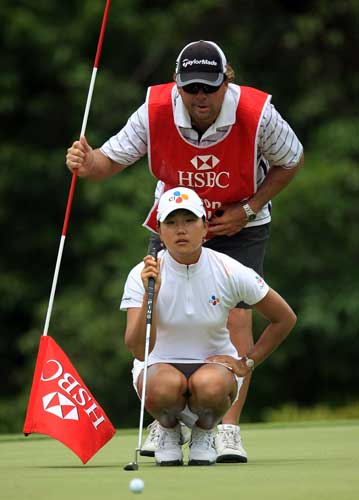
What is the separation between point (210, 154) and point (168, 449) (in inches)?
52.8

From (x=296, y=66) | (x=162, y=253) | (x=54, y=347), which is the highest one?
(x=296, y=66)

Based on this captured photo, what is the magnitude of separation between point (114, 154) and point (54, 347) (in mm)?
1067

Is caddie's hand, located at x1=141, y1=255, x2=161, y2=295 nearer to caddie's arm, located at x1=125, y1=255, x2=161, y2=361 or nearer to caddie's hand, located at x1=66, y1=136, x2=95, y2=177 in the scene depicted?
caddie's arm, located at x1=125, y1=255, x2=161, y2=361

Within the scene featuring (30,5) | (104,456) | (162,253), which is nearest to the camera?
(162,253)

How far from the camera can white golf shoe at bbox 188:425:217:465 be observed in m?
5.92

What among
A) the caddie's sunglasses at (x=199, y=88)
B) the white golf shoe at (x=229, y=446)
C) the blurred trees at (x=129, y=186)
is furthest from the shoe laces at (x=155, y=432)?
the blurred trees at (x=129, y=186)

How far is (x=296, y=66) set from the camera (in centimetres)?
1838

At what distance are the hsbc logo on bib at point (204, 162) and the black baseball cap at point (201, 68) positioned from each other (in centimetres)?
36

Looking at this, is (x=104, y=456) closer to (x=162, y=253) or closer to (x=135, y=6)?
(x=162, y=253)

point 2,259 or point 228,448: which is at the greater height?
point 2,259

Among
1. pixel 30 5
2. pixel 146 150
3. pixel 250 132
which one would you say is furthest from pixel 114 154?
pixel 30 5

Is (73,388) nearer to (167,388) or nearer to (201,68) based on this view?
(167,388)

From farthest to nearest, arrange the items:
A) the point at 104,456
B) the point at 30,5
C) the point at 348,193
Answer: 1. the point at 30,5
2. the point at 348,193
3. the point at 104,456

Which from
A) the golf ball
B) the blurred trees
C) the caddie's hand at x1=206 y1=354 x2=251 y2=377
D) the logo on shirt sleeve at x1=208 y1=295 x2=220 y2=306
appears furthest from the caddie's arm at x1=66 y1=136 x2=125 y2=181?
the blurred trees
